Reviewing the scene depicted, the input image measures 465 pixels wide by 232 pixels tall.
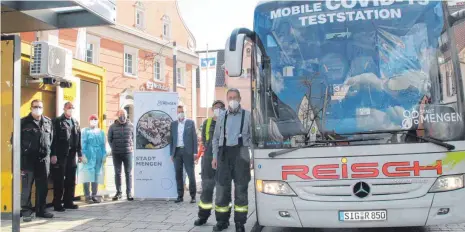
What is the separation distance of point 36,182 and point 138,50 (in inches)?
764

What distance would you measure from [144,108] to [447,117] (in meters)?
5.87

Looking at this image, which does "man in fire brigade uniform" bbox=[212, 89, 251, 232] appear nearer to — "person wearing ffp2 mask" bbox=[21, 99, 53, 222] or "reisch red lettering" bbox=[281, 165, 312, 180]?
"reisch red lettering" bbox=[281, 165, 312, 180]

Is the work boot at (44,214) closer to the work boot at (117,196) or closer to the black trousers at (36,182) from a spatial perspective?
the black trousers at (36,182)

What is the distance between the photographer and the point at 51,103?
329 inches

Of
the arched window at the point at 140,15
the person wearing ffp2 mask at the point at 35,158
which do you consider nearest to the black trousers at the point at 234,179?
the person wearing ffp2 mask at the point at 35,158

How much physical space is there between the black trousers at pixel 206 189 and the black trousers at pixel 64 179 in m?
2.60

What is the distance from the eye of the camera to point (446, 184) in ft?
16.1

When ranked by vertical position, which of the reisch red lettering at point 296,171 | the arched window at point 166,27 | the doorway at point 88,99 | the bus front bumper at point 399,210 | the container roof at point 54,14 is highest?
the arched window at point 166,27

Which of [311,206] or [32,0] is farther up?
[32,0]

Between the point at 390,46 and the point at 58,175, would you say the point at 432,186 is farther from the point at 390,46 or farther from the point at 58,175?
the point at 58,175

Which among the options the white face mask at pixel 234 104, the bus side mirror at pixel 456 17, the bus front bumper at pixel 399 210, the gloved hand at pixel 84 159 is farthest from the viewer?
the gloved hand at pixel 84 159

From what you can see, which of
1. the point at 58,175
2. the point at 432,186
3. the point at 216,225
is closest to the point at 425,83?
the point at 432,186

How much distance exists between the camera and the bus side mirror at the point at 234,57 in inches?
211

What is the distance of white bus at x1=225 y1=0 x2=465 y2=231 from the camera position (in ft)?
16.1
